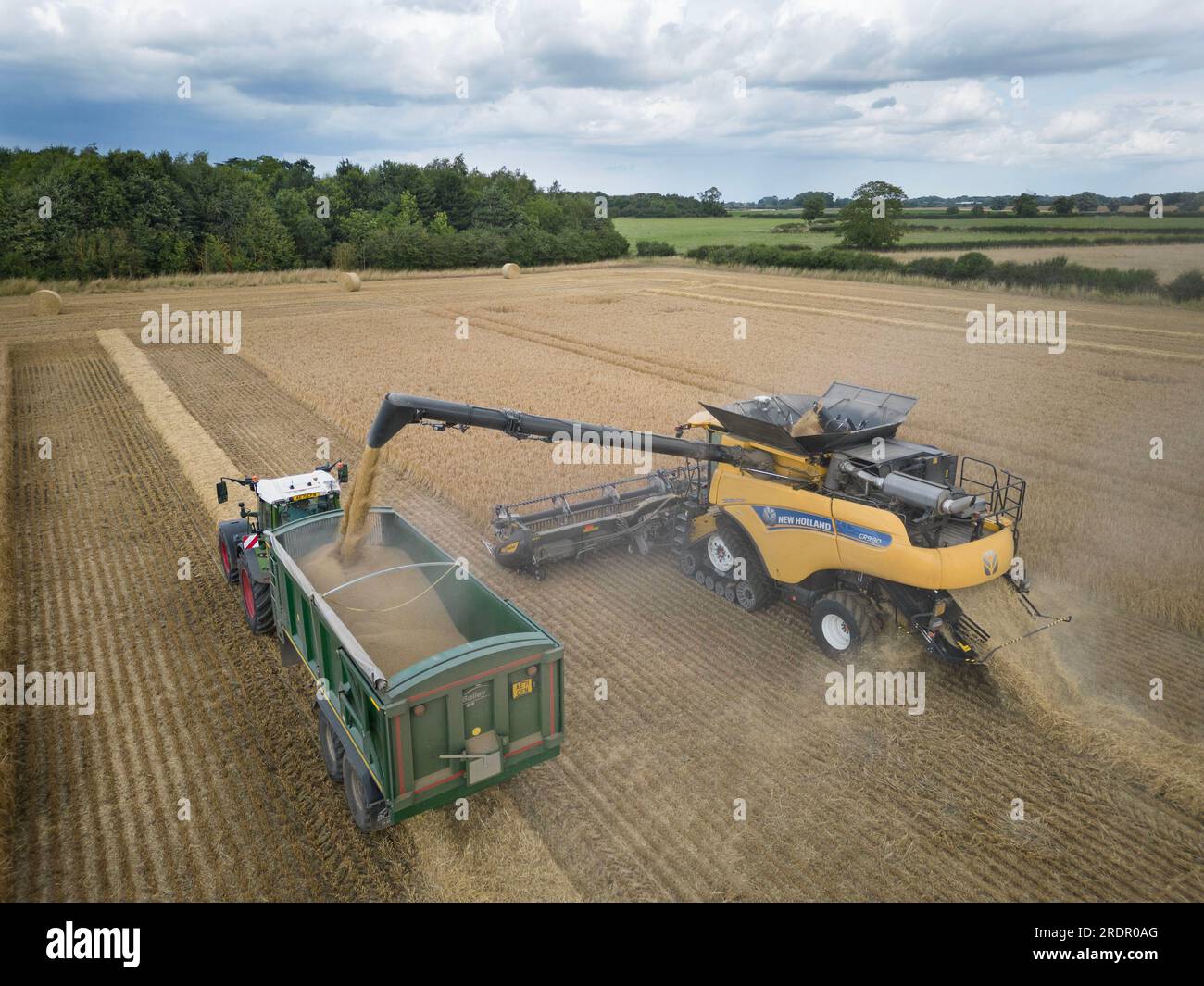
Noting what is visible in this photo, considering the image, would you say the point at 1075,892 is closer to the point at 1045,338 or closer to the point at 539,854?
the point at 539,854

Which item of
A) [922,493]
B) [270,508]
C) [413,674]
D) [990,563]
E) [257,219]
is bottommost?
[413,674]

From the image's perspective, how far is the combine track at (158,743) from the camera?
6.00 metres

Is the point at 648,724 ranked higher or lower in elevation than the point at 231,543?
lower

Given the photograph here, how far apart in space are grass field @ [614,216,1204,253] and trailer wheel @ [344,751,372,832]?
35835 millimetres

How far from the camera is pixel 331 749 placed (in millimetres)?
6836

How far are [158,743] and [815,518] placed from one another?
271 inches

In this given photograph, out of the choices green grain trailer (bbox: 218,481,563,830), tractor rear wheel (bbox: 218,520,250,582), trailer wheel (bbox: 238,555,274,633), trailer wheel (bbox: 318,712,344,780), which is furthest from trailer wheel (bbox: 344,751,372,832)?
tractor rear wheel (bbox: 218,520,250,582)

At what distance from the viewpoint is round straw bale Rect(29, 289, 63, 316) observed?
32.7 metres

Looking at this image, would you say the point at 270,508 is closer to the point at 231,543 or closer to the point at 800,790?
the point at 231,543

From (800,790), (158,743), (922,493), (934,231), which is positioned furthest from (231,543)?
(934,231)

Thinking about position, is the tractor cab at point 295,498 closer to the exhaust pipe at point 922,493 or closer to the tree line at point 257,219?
the exhaust pipe at point 922,493

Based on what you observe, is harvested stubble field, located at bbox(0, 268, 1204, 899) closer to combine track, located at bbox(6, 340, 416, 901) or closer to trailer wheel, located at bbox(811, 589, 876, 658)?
combine track, located at bbox(6, 340, 416, 901)

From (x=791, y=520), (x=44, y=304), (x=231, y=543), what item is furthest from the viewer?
(x=44, y=304)

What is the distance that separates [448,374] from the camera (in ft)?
75.5
